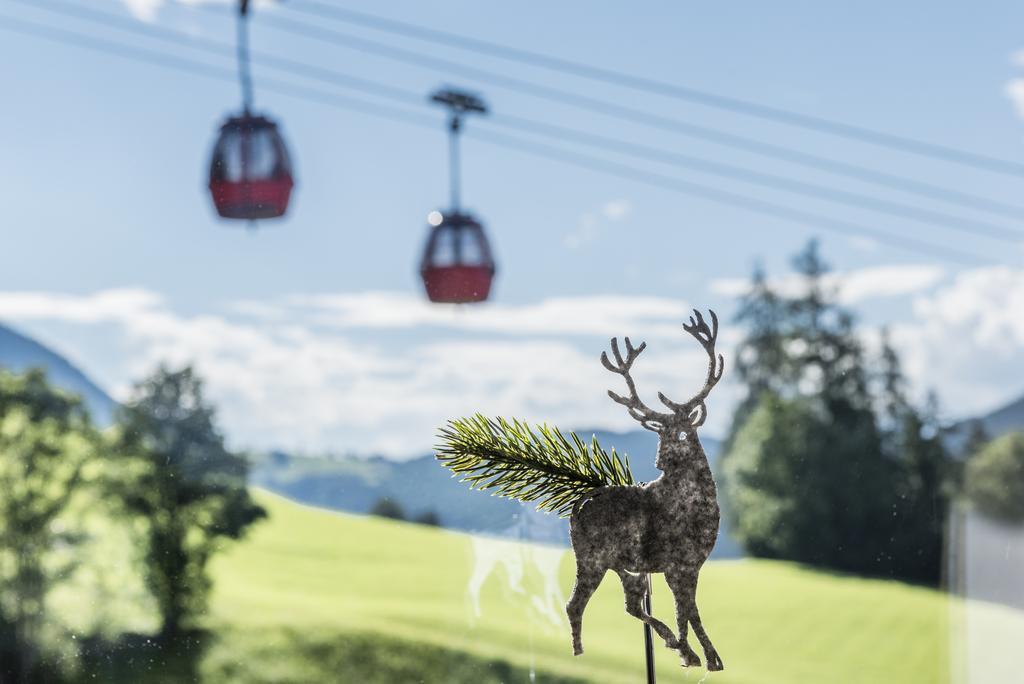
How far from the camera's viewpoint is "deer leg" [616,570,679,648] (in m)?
0.99

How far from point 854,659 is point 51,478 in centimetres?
309

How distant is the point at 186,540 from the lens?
411 centimetres

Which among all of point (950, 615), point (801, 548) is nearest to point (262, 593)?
point (801, 548)

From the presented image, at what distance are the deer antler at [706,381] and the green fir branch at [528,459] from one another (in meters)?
0.08

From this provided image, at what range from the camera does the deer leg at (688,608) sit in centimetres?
99

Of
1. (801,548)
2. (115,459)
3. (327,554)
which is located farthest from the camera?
(801,548)

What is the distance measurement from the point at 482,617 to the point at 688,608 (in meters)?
3.20

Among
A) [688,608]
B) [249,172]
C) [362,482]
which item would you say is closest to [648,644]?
[688,608]

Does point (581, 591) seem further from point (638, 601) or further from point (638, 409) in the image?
point (638, 409)

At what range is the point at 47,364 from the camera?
157 inches

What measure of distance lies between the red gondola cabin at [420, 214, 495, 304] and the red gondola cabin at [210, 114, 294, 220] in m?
0.51

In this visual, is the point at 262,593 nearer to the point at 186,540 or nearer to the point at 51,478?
the point at 186,540

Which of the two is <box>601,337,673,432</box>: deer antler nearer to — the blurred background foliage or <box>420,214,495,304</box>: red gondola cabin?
<box>420,214,495,304</box>: red gondola cabin

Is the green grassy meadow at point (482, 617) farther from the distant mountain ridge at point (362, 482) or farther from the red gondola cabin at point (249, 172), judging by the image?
the red gondola cabin at point (249, 172)
